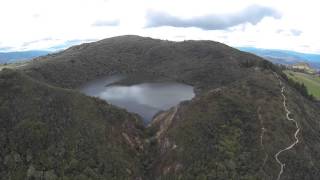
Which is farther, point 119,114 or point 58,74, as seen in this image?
point 58,74

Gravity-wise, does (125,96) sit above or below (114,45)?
below

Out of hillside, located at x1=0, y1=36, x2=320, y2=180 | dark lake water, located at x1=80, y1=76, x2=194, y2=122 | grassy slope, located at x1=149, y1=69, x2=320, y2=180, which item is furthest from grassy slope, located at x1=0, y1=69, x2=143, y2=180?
dark lake water, located at x1=80, y1=76, x2=194, y2=122

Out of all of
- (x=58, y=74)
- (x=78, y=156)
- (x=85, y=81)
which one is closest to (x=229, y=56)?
(x=85, y=81)

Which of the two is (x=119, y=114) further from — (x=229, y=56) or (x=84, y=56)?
(x=84, y=56)

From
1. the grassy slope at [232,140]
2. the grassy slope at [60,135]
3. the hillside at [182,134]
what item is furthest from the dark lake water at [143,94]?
the grassy slope at [60,135]

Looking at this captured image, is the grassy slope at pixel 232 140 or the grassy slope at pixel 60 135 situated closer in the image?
the grassy slope at pixel 60 135

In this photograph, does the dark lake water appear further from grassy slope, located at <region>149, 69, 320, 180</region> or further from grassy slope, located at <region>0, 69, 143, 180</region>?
grassy slope, located at <region>0, 69, 143, 180</region>

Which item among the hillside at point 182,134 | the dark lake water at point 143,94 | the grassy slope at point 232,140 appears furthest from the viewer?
the dark lake water at point 143,94

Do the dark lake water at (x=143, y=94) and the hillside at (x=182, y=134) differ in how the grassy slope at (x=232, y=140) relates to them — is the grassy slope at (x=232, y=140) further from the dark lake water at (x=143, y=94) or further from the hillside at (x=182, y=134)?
the dark lake water at (x=143, y=94)
